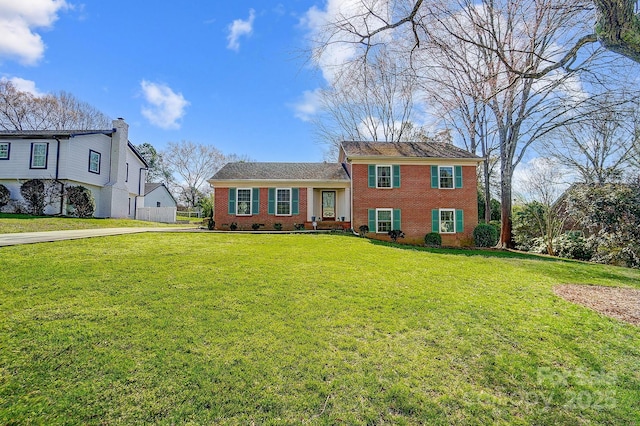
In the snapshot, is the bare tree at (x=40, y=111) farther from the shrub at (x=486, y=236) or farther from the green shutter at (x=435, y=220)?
the shrub at (x=486, y=236)

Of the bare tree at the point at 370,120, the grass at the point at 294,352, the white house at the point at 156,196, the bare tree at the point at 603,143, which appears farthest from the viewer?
the white house at the point at 156,196

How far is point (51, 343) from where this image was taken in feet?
11.1

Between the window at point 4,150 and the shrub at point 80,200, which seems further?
the window at point 4,150

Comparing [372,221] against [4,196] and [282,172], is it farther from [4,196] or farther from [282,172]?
[4,196]

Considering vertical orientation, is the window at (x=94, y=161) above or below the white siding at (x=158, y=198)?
above

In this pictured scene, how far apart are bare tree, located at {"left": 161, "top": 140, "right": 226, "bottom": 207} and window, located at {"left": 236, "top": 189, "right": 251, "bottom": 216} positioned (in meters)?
26.9

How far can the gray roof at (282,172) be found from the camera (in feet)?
58.7

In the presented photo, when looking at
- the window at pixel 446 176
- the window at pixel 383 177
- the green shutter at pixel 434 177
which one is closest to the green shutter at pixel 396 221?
the window at pixel 383 177

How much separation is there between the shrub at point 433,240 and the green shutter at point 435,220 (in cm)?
67

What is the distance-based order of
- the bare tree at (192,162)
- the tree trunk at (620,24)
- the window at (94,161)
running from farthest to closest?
1. the bare tree at (192,162)
2. the window at (94,161)
3. the tree trunk at (620,24)

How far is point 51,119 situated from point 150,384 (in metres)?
38.4

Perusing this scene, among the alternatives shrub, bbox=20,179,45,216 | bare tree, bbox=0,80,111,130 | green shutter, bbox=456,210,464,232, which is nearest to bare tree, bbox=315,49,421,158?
green shutter, bbox=456,210,464,232

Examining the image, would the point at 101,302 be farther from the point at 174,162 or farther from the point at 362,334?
the point at 174,162

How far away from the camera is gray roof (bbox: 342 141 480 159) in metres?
17.2
